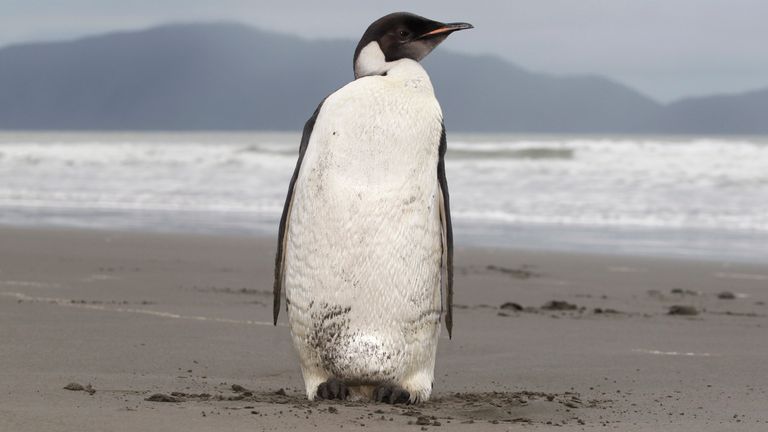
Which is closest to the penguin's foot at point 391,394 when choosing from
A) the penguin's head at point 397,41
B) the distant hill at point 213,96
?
the penguin's head at point 397,41

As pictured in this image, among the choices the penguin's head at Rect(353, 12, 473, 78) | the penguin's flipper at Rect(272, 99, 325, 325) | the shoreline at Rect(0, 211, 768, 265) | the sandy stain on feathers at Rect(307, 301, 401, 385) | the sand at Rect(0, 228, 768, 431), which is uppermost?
the penguin's head at Rect(353, 12, 473, 78)

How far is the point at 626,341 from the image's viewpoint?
6.05m

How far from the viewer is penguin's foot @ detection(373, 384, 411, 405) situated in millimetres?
4020

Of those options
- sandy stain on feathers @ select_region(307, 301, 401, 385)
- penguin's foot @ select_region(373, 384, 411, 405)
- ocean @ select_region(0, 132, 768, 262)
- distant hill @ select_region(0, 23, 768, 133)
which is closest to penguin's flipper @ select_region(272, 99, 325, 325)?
sandy stain on feathers @ select_region(307, 301, 401, 385)

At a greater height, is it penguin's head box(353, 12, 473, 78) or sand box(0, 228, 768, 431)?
penguin's head box(353, 12, 473, 78)

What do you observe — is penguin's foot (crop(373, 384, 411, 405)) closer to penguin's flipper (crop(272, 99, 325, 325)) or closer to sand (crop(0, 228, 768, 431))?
sand (crop(0, 228, 768, 431))

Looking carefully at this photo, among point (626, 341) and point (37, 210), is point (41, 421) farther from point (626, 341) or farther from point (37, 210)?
point (37, 210)

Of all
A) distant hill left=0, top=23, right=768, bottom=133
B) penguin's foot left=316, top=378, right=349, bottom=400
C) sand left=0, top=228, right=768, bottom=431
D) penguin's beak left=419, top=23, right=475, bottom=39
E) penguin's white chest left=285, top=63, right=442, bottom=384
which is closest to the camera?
sand left=0, top=228, right=768, bottom=431

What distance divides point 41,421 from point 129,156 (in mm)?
26797

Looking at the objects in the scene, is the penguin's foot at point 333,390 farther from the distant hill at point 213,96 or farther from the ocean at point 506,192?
the distant hill at point 213,96

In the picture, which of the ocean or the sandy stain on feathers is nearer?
the sandy stain on feathers

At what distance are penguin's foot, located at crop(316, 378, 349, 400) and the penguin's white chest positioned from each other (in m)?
0.04

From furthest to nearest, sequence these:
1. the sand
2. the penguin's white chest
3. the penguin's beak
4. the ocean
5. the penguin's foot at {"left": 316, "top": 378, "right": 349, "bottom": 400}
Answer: the ocean, the penguin's beak, the penguin's foot at {"left": 316, "top": 378, "right": 349, "bottom": 400}, the penguin's white chest, the sand

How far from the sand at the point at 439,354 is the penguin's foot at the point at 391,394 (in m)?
0.09
